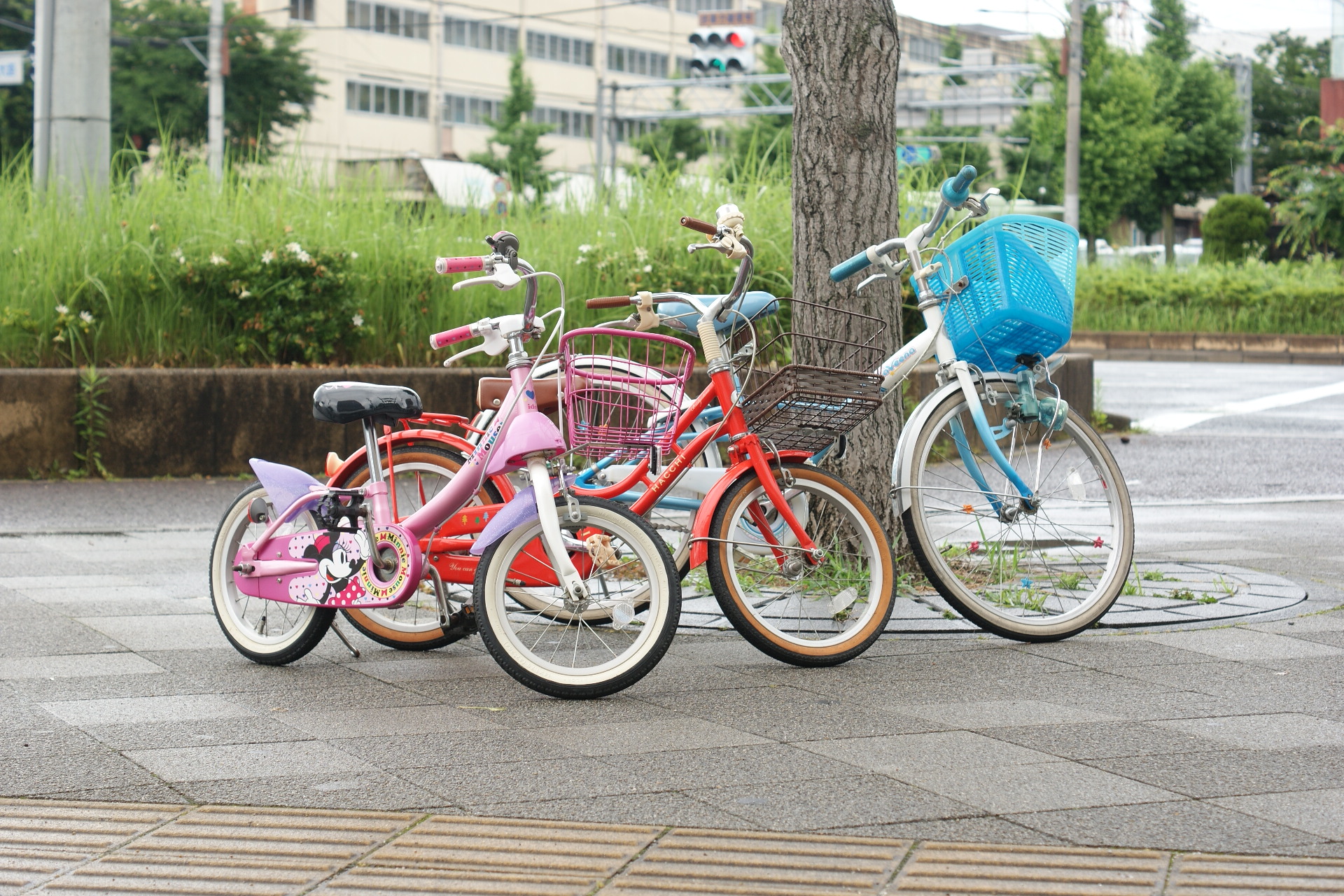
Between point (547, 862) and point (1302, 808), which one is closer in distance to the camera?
point (547, 862)

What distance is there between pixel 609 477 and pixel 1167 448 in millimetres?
7890

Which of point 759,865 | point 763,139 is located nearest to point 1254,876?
point 759,865

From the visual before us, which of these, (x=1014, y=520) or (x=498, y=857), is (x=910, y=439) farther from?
(x=498, y=857)

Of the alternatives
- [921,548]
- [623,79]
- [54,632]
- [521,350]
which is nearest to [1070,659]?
[921,548]

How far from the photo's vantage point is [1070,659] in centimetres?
473

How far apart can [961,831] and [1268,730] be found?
1.18 metres

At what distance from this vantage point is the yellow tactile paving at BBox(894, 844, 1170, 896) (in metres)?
2.75

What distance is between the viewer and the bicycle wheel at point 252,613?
184 inches

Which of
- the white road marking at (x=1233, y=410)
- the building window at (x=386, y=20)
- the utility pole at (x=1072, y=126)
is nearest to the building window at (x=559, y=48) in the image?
the building window at (x=386, y=20)

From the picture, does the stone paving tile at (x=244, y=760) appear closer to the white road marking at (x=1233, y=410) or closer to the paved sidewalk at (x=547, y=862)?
the paved sidewalk at (x=547, y=862)

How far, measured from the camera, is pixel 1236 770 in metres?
3.50

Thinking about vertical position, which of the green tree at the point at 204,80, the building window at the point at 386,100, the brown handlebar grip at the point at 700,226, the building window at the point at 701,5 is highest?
the building window at the point at 701,5

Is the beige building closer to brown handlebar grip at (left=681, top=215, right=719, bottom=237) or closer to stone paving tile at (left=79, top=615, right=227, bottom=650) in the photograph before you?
stone paving tile at (left=79, top=615, right=227, bottom=650)

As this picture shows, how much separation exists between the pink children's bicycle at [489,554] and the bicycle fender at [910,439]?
0.77 metres
